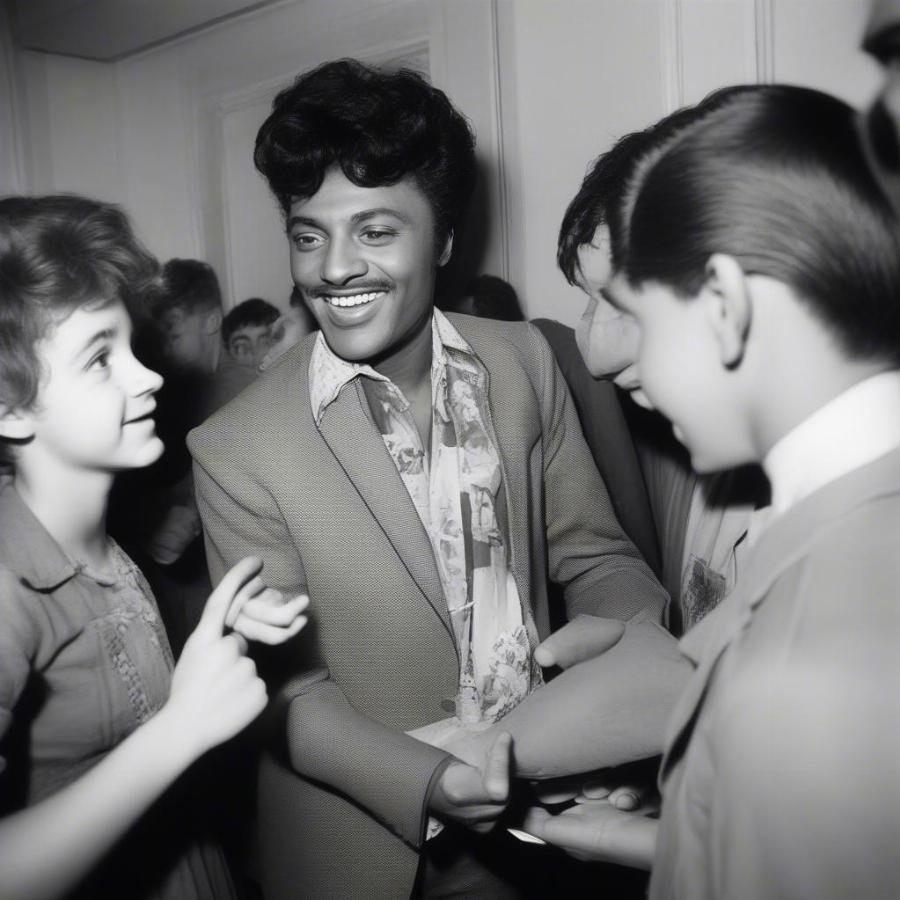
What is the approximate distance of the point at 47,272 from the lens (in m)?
0.79

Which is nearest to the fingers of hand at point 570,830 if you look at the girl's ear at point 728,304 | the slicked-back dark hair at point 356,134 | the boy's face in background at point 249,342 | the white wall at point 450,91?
the girl's ear at point 728,304

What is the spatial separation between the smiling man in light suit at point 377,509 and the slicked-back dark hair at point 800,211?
53cm

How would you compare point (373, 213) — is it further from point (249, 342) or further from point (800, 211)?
point (249, 342)

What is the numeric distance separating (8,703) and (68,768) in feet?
0.42

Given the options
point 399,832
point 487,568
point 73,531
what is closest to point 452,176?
point 487,568

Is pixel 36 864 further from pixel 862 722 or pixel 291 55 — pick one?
pixel 291 55

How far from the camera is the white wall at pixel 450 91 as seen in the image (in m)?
1.33

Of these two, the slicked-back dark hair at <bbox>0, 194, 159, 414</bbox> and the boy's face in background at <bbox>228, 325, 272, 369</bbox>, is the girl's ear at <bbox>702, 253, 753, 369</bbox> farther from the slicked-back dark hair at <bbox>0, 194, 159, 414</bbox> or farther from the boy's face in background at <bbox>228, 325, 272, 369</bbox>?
the boy's face in background at <bbox>228, 325, 272, 369</bbox>

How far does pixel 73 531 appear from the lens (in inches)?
32.2

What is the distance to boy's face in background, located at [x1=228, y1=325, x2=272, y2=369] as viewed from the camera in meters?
2.06

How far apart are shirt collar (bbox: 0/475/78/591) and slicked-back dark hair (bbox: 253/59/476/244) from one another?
1.54 feet

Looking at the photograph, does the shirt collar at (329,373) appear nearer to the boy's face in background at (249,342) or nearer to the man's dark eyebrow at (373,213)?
the man's dark eyebrow at (373,213)

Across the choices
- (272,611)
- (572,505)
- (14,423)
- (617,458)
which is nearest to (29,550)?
(14,423)

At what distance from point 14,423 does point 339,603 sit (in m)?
0.39
